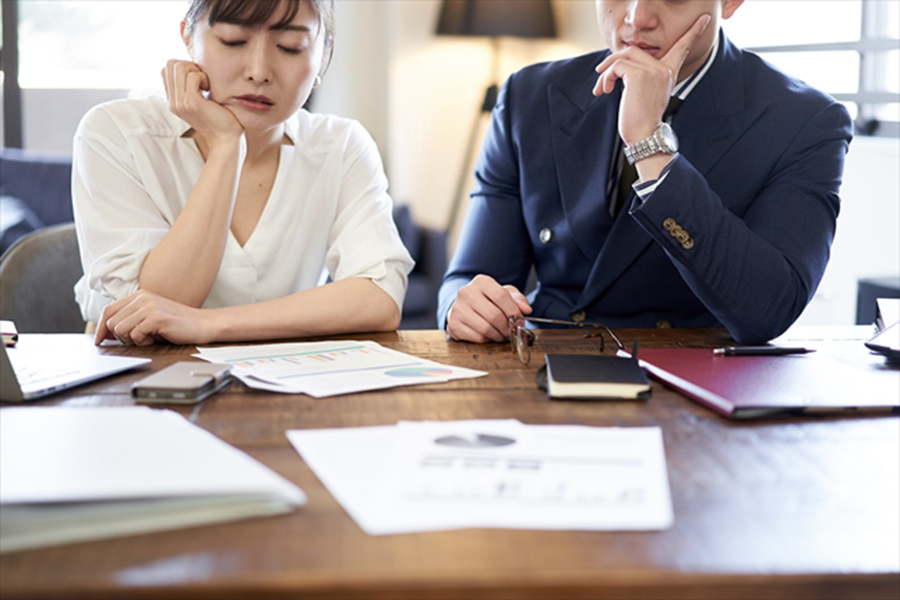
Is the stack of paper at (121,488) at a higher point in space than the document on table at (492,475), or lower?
higher

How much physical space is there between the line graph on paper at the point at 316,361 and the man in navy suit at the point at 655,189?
171 mm

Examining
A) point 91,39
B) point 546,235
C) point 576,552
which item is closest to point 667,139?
point 546,235

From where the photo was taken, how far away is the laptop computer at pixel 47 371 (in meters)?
0.86

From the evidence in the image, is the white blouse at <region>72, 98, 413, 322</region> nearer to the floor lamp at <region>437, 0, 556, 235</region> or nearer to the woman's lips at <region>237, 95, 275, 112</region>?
the woman's lips at <region>237, 95, 275, 112</region>

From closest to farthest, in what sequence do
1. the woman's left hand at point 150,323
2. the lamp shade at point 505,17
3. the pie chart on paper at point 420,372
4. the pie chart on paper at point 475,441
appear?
the pie chart on paper at point 475,441, the pie chart on paper at point 420,372, the woman's left hand at point 150,323, the lamp shade at point 505,17

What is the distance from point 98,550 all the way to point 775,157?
4.07ft

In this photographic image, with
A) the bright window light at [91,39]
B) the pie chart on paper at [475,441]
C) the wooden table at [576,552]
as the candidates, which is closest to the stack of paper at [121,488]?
the wooden table at [576,552]

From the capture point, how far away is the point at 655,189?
3.91 feet

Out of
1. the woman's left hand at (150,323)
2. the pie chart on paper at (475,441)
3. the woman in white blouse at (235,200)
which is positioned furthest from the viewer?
the woman in white blouse at (235,200)

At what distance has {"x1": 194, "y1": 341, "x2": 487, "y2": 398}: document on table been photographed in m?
0.92

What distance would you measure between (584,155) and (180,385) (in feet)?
3.03

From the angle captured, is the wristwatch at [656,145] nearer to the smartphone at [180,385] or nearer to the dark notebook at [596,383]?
the dark notebook at [596,383]

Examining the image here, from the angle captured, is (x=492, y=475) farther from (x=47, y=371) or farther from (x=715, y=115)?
(x=715, y=115)

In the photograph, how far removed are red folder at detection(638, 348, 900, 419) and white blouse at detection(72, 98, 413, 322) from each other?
56 centimetres
